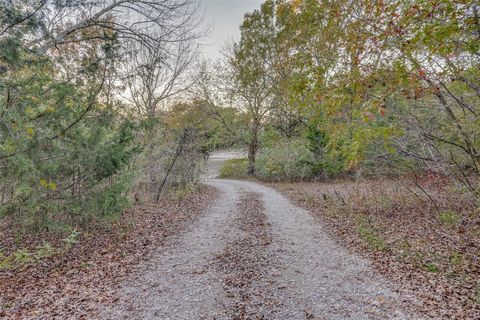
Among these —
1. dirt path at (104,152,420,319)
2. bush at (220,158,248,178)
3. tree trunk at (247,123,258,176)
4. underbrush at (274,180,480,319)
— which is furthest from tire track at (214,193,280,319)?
bush at (220,158,248,178)

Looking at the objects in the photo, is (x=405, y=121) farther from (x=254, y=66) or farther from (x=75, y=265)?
(x=254, y=66)

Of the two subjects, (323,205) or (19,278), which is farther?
(323,205)

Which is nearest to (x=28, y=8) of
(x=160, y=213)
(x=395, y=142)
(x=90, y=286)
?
(x=90, y=286)

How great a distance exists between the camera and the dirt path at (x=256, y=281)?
12.0 ft

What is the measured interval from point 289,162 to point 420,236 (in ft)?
38.3

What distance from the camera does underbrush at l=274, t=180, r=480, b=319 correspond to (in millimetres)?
3898

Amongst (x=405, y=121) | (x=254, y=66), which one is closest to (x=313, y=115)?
(x=405, y=121)

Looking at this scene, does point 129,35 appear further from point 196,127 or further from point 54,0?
point 196,127

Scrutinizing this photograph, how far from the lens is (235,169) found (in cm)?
2375

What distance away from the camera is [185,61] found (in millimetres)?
14797

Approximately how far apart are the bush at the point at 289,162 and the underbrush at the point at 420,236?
270 inches

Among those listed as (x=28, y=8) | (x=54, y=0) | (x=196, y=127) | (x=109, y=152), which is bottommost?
(x=109, y=152)

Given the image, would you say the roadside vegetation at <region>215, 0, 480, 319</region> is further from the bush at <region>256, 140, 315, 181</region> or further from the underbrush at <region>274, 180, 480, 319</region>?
the bush at <region>256, 140, 315, 181</region>

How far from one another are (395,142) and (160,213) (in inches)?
283
